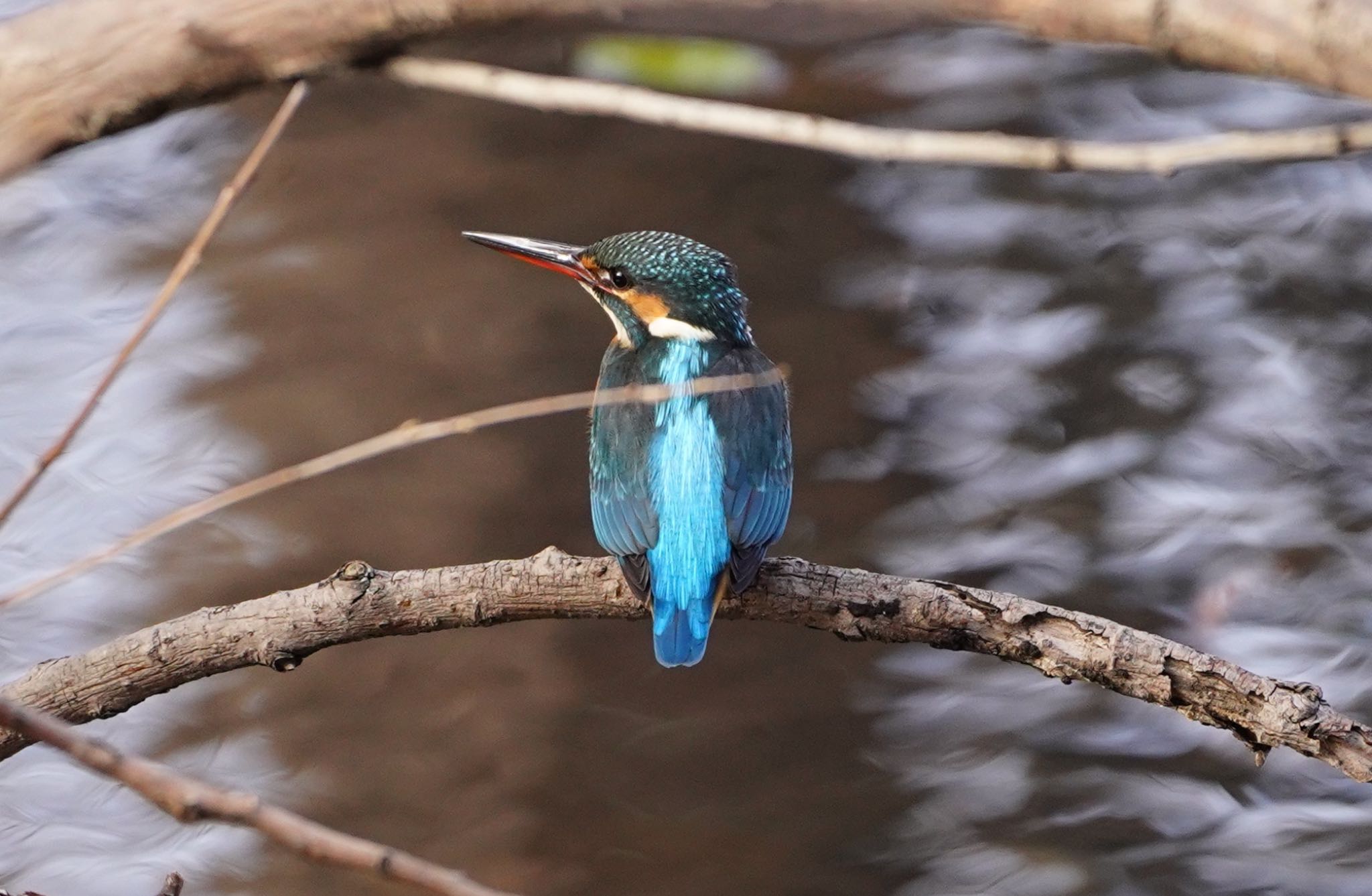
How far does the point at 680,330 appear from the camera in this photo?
2.81 m

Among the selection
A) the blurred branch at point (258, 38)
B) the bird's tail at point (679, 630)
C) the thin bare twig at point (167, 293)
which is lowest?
the bird's tail at point (679, 630)

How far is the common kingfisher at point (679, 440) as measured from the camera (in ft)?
7.56

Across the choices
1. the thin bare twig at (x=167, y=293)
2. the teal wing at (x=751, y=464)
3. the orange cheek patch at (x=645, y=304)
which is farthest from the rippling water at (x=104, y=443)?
the thin bare twig at (x=167, y=293)

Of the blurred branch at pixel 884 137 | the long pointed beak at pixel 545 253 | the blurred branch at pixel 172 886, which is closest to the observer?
the blurred branch at pixel 884 137

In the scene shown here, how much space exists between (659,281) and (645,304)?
0.22 feet

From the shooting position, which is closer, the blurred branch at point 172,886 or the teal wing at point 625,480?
the blurred branch at point 172,886

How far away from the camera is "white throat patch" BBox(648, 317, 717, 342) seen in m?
2.79

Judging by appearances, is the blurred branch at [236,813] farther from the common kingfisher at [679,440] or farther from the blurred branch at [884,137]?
the common kingfisher at [679,440]

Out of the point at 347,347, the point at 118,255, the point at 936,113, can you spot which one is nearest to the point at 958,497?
the point at 936,113

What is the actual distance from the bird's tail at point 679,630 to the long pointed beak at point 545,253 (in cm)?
81

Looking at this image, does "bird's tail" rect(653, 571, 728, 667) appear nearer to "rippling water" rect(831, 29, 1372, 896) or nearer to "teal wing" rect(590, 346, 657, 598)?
"teal wing" rect(590, 346, 657, 598)

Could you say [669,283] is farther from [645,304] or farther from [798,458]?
[798,458]

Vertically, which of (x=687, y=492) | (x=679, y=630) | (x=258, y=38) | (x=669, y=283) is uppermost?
(x=258, y=38)

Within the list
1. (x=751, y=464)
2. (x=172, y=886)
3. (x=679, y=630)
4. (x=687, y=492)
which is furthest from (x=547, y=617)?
(x=172, y=886)
